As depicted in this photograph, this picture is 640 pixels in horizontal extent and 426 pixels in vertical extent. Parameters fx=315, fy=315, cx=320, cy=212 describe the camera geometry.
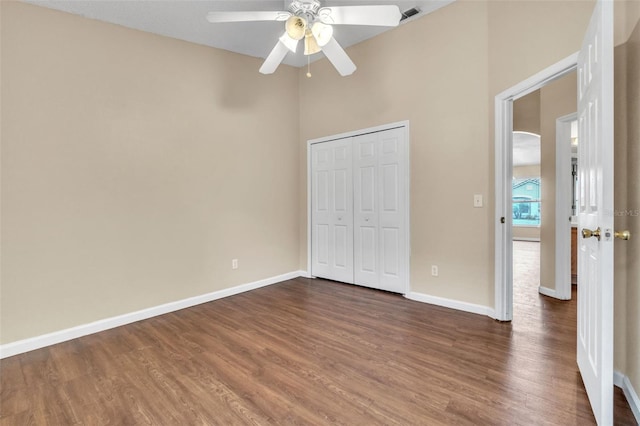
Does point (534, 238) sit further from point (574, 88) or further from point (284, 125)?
point (284, 125)

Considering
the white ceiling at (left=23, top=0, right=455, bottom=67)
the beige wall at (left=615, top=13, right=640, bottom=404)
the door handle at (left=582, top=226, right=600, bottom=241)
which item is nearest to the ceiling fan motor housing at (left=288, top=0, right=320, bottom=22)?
the white ceiling at (left=23, top=0, right=455, bottom=67)

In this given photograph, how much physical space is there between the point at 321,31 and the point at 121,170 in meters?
2.31

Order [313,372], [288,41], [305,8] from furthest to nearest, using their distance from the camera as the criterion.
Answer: [288,41]
[305,8]
[313,372]

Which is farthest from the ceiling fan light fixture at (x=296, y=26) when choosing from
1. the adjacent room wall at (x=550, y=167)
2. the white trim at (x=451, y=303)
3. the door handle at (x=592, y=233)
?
the adjacent room wall at (x=550, y=167)

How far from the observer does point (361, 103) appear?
4016mm

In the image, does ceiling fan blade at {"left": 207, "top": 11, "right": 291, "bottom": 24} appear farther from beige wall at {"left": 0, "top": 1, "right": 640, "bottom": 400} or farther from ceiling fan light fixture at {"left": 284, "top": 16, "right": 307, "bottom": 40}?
beige wall at {"left": 0, "top": 1, "right": 640, "bottom": 400}

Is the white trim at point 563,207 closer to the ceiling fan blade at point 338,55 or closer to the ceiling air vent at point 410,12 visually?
the ceiling air vent at point 410,12

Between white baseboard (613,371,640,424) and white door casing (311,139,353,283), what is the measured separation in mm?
2757

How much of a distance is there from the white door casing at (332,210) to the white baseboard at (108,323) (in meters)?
1.02

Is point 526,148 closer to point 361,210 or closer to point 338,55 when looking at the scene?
point 361,210

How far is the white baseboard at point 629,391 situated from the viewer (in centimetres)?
162

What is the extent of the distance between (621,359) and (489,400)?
2.74ft

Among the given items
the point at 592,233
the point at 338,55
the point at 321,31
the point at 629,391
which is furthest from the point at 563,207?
the point at 321,31

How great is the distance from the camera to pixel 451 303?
3283 mm
